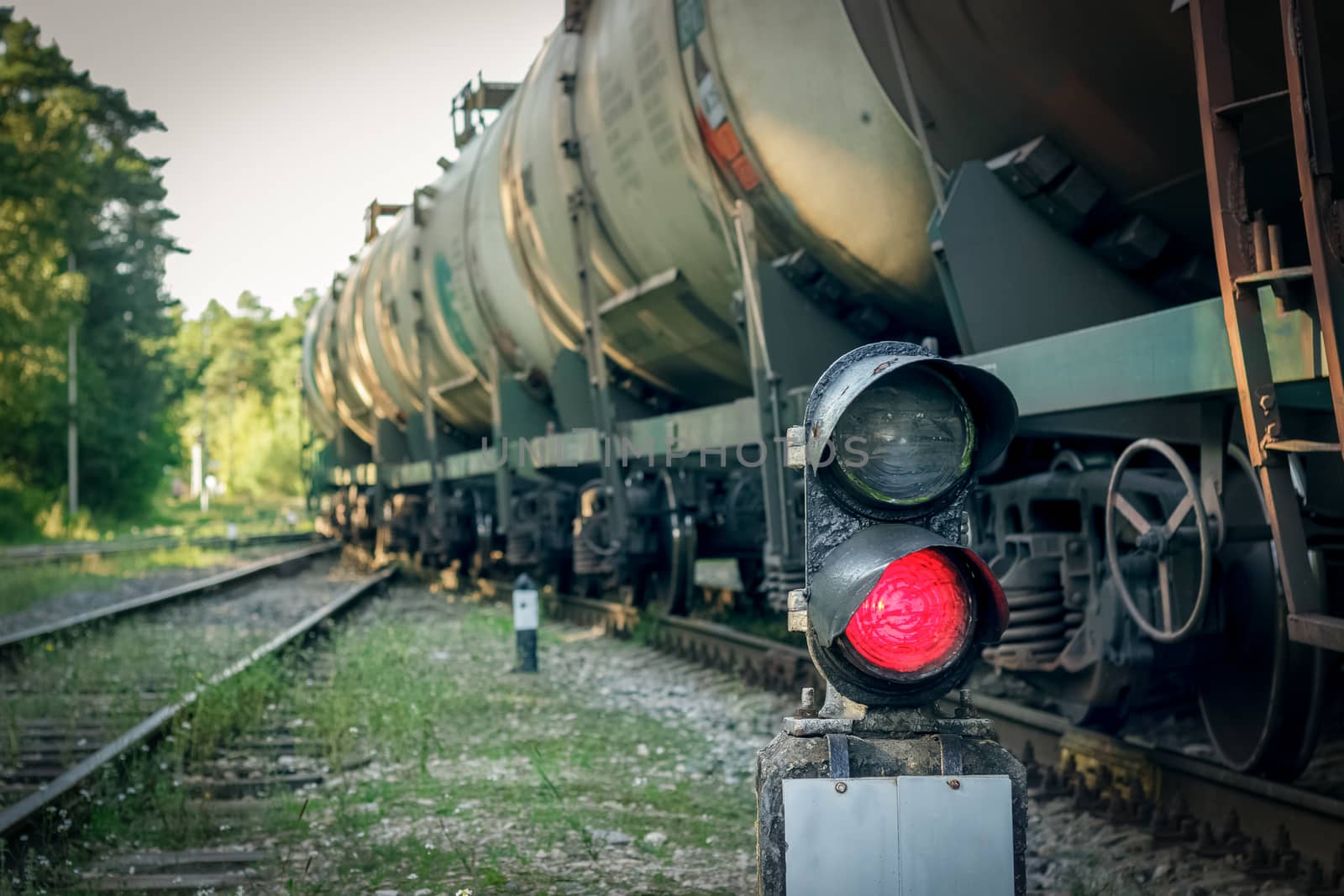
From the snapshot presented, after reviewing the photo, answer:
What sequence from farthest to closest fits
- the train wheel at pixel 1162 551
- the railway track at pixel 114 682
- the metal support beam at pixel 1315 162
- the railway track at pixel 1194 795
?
the railway track at pixel 114 682 → the train wheel at pixel 1162 551 → the railway track at pixel 1194 795 → the metal support beam at pixel 1315 162

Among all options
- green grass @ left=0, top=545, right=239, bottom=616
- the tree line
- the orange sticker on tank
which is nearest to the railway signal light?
the orange sticker on tank

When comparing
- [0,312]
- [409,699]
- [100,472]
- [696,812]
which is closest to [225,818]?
[696,812]

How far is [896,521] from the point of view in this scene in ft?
6.63

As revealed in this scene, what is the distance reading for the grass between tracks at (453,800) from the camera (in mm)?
3832

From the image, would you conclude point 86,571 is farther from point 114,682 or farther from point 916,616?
point 916,616

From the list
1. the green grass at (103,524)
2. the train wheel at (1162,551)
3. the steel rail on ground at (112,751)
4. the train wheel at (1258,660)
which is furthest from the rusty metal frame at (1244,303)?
the green grass at (103,524)

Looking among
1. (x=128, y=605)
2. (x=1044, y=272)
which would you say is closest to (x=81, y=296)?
(x=128, y=605)

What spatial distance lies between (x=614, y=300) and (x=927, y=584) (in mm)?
6275

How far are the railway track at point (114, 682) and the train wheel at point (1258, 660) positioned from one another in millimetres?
3464

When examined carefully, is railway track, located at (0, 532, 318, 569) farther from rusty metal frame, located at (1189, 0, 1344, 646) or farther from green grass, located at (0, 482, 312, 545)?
rusty metal frame, located at (1189, 0, 1344, 646)

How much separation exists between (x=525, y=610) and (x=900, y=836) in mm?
6424

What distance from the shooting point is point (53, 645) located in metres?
9.40

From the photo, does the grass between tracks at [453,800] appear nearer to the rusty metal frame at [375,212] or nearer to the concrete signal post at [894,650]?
the concrete signal post at [894,650]

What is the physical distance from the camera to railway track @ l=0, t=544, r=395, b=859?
199 inches
